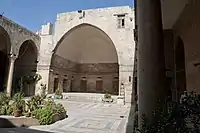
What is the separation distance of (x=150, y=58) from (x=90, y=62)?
22.2 m

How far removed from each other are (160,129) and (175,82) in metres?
6.72

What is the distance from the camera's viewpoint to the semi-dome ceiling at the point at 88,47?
72.1ft

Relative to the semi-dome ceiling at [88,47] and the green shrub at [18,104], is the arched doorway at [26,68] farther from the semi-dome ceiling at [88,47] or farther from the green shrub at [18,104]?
the green shrub at [18,104]

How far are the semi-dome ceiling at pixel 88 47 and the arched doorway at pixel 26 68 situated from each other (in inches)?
115

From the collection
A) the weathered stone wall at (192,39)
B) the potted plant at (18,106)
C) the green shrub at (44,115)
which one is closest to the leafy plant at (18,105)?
the potted plant at (18,106)

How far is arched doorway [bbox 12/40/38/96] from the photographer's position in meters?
20.2

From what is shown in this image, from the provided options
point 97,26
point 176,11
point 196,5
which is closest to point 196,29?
point 196,5

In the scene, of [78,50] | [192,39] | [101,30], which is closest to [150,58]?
[192,39]

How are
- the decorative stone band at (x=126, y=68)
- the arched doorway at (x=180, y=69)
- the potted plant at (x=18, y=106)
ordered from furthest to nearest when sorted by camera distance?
the decorative stone band at (x=126, y=68) < the arched doorway at (x=180, y=69) < the potted plant at (x=18, y=106)

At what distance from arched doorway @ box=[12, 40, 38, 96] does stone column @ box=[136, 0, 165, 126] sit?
18.1 metres

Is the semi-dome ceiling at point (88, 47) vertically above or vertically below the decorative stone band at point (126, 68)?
above

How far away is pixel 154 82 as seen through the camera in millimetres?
3273

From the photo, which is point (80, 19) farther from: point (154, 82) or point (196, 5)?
point (154, 82)

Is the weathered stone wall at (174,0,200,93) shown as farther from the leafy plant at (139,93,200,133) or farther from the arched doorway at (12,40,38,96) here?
the arched doorway at (12,40,38,96)
